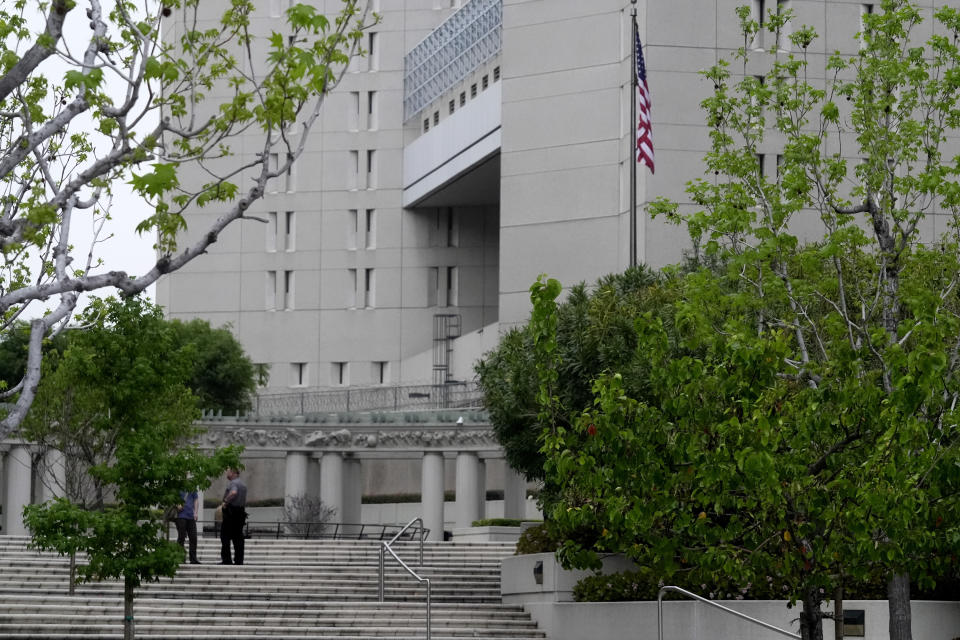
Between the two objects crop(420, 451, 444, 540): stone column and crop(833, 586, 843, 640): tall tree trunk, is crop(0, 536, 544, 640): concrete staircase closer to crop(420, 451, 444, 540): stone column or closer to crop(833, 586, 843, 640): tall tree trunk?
crop(833, 586, 843, 640): tall tree trunk

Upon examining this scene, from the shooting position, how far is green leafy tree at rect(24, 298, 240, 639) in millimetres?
21062

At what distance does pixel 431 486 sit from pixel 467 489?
4.36 ft

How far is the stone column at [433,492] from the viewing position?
1884 inches

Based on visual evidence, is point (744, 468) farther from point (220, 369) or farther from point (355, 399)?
point (355, 399)

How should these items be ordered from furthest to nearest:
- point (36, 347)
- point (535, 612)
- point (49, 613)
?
point (535, 612) → point (49, 613) → point (36, 347)

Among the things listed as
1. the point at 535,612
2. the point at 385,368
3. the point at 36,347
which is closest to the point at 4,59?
the point at 36,347

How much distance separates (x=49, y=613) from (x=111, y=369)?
15.6ft

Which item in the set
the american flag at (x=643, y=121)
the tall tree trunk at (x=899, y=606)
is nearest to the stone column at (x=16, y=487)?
the american flag at (x=643, y=121)

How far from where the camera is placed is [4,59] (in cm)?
1499

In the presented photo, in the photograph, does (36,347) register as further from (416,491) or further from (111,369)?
(416,491)

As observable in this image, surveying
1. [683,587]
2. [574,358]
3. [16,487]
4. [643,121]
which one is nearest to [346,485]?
[16,487]

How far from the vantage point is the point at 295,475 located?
48781 millimetres

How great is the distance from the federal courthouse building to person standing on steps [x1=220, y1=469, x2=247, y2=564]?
26.3m

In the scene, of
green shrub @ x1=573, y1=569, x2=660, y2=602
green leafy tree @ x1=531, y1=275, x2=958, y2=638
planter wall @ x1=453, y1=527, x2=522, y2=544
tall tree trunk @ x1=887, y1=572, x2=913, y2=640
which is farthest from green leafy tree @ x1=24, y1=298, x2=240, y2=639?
planter wall @ x1=453, y1=527, x2=522, y2=544
